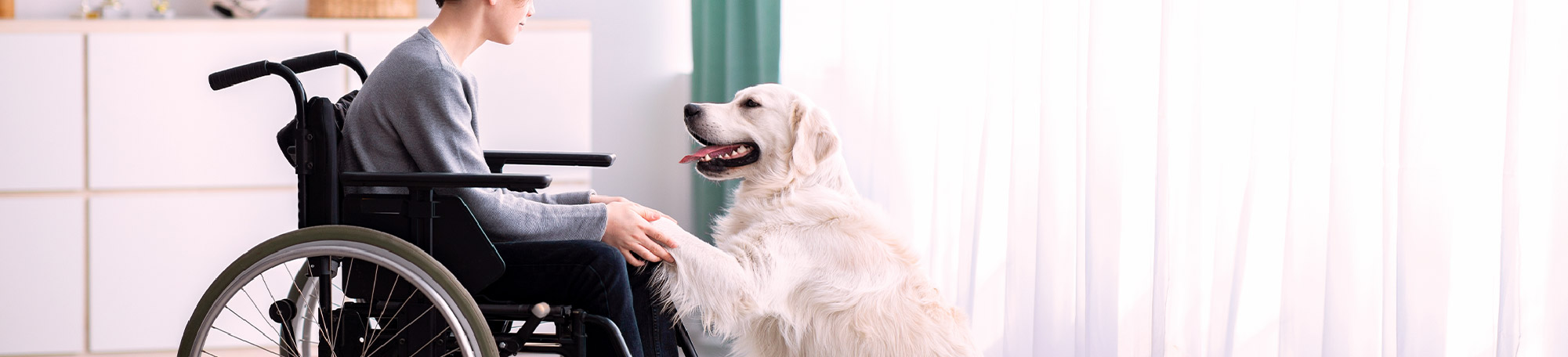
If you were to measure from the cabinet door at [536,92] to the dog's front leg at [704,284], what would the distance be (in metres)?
1.40

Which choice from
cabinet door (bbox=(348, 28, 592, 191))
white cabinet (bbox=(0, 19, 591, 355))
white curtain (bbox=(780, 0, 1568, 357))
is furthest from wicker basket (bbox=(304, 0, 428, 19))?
white curtain (bbox=(780, 0, 1568, 357))

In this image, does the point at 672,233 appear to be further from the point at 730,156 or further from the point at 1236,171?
the point at 1236,171

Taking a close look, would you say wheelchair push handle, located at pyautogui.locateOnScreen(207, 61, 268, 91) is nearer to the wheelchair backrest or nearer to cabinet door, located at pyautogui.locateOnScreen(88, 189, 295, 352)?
the wheelchair backrest

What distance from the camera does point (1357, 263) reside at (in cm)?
146

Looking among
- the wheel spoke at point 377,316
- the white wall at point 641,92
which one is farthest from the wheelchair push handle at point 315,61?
the white wall at point 641,92

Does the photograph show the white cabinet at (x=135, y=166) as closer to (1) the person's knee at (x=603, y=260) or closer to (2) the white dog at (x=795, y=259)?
(2) the white dog at (x=795, y=259)

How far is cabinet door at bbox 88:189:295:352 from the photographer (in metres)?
2.65

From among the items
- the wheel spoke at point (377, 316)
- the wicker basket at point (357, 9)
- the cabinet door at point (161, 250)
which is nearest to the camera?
the wheel spoke at point (377, 316)

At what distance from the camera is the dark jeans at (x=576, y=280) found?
1339mm

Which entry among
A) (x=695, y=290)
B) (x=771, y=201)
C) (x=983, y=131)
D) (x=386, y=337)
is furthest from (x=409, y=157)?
(x=983, y=131)

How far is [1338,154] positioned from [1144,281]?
497mm

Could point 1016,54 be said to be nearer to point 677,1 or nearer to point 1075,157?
point 1075,157

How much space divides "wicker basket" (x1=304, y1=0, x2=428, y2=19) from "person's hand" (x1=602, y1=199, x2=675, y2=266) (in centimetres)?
162

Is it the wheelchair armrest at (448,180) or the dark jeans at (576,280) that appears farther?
the dark jeans at (576,280)
